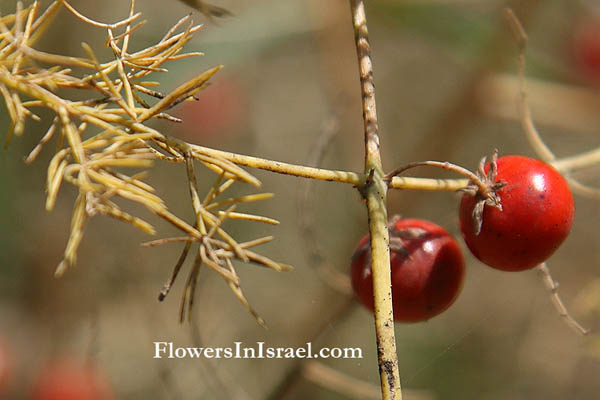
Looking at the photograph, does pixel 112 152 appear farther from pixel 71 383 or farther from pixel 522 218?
pixel 71 383

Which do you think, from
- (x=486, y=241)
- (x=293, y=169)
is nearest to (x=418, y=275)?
(x=486, y=241)

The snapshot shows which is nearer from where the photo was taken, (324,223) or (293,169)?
(293,169)

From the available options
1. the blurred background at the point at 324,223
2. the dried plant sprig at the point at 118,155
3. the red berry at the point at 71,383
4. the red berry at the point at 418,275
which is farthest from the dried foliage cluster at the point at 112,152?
the red berry at the point at 71,383

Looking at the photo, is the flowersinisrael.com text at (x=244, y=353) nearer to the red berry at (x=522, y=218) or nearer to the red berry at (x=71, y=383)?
the red berry at (x=71, y=383)

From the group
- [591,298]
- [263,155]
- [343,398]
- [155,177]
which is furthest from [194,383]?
[591,298]

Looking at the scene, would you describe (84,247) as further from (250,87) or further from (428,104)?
(428,104)

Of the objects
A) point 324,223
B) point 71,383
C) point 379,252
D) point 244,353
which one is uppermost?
point 324,223
